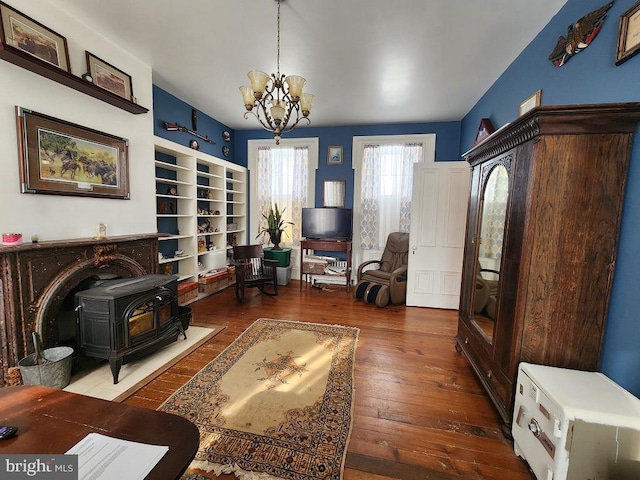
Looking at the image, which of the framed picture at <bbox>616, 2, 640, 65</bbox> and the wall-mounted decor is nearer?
the framed picture at <bbox>616, 2, 640, 65</bbox>

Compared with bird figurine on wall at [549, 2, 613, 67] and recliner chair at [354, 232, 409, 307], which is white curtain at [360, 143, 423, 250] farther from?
bird figurine on wall at [549, 2, 613, 67]

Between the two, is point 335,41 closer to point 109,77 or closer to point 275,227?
point 109,77

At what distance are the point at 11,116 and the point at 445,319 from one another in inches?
180

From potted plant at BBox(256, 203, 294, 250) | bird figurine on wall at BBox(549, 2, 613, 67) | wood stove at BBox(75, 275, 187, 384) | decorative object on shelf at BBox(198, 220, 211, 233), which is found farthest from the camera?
potted plant at BBox(256, 203, 294, 250)

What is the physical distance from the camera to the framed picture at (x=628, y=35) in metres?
1.39

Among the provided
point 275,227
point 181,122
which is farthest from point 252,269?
point 181,122

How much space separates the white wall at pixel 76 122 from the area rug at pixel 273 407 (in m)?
1.68

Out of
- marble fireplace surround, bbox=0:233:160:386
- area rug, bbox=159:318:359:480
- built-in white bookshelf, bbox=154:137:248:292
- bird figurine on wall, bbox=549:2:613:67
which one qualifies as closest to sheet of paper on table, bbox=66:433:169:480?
area rug, bbox=159:318:359:480

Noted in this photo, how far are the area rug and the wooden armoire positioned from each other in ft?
3.67

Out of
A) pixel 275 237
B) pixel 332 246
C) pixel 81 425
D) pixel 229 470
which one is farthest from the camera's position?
pixel 275 237

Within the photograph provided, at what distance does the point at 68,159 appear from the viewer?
90.4 inches

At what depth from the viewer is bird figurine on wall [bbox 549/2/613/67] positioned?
1.65 m

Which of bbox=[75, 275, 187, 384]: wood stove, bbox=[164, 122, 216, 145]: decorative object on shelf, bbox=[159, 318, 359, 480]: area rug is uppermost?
bbox=[164, 122, 216, 145]: decorative object on shelf

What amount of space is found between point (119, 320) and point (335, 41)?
9.86ft
